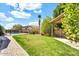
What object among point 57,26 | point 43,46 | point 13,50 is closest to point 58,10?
point 57,26

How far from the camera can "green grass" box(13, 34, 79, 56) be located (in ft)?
10.6

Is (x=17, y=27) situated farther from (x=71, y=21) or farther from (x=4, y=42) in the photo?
(x=71, y=21)

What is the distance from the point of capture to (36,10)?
3.28 meters

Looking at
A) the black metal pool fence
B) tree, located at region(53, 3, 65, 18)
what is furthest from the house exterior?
the black metal pool fence

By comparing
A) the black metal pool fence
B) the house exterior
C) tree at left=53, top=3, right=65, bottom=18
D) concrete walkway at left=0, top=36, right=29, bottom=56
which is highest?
tree at left=53, top=3, right=65, bottom=18

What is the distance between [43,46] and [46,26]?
0.34 m

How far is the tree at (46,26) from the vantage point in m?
3.36

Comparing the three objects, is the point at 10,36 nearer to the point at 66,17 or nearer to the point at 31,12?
the point at 31,12

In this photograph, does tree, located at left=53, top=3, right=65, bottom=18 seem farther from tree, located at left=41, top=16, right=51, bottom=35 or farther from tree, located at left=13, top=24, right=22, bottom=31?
tree, located at left=13, top=24, right=22, bottom=31

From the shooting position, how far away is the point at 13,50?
10.7ft

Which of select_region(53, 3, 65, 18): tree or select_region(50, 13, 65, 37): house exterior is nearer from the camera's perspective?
select_region(53, 3, 65, 18): tree

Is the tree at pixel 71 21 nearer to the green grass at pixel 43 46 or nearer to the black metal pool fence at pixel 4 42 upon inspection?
the green grass at pixel 43 46

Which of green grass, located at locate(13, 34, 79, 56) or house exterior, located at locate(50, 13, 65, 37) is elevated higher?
house exterior, located at locate(50, 13, 65, 37)

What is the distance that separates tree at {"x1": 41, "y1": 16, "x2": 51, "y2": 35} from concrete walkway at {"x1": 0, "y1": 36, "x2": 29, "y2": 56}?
469mm
